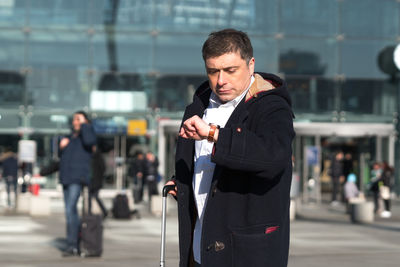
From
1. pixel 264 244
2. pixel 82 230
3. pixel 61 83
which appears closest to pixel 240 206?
pixel 264 244

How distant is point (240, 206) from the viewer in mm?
3467

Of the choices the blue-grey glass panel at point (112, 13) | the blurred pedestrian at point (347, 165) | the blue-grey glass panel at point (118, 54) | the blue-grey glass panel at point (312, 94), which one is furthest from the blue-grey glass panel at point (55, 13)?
the blurred pedestrian at point (347, 165)

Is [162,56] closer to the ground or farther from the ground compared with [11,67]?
farther from the ground

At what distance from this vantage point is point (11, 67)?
96.6ft

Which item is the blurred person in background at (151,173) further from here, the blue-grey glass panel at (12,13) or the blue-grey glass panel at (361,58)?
the blue-grey glass panel at (361,58)

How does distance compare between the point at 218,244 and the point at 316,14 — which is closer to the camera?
the point at 218,244

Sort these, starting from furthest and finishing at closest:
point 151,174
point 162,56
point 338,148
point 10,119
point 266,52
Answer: point 266,52 → point 162,56 → point 10,119 → point 338,148 → point 151,174

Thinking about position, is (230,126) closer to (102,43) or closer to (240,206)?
(240,206)

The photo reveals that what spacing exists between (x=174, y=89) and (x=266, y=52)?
3.46 metres

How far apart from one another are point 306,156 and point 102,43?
8005mm

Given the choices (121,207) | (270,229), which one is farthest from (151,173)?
(270,229)

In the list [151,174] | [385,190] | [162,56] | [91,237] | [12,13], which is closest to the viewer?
[91,237]

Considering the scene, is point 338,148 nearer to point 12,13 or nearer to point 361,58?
point 361,58

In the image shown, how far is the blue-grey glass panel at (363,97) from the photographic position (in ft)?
100
